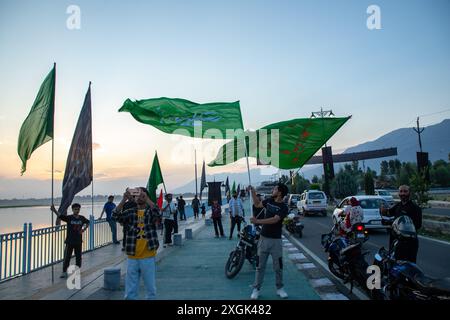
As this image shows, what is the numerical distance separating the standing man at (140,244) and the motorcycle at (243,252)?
8.82 feet

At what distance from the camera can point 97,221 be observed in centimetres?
1271

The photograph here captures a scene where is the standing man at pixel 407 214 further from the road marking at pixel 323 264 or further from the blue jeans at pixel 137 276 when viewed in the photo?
the blue jeans at pixel 137 276

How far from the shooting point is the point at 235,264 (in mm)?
7621

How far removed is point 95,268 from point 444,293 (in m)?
7.74

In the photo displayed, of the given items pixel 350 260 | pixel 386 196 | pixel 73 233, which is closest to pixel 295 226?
pixel 350 260

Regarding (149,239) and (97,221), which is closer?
(149,239)

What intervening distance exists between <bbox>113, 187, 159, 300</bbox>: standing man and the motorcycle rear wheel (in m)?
2.62

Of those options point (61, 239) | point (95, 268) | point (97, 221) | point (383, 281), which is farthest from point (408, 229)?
point (97, 221)

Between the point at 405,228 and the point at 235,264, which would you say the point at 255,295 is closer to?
the point at 235,264

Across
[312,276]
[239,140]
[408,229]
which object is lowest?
[312,276]

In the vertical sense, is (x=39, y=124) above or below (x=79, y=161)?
above

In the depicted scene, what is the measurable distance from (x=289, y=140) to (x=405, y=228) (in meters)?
3.40

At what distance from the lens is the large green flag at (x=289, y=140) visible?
25.5 ft
